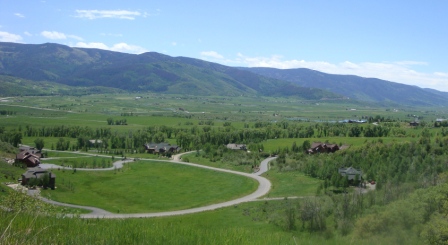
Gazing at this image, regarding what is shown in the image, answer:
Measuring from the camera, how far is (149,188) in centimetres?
6128

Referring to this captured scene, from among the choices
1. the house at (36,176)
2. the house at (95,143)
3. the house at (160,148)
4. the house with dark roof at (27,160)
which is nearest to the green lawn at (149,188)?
the house at (36,176)

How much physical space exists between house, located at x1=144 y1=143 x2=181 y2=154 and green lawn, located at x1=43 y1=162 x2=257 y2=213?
19150 millimetres

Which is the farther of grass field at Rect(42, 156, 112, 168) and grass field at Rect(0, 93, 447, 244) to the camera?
grass field at Rect(42, 156, 112, 168)

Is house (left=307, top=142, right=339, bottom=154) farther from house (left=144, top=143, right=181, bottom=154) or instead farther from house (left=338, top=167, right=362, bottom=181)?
house (left=144, top=143, right=181, bottom=154)

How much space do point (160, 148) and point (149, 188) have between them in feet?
120

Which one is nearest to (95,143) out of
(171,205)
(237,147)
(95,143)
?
(95,143)

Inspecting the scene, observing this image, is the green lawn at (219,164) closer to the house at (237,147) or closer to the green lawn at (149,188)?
the green lawn at (149,188)

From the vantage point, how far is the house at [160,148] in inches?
3807

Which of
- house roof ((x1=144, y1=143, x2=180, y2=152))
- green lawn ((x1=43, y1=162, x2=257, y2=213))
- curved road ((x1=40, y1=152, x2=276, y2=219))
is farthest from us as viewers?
house roof ((x1=144, y1=143, x2=180, y2=152))

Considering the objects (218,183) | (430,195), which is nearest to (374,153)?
(218,183)

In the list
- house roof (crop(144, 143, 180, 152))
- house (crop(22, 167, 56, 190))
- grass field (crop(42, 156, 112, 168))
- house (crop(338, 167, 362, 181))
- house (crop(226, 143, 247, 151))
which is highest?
house (crop(338, 167, 362, 181))

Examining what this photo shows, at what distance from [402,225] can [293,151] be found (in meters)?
73.0

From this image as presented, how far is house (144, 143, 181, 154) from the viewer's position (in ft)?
317

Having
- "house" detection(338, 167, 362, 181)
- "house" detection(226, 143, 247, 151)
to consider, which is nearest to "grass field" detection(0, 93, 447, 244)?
"house" detection(338, 167, 362, 181)
